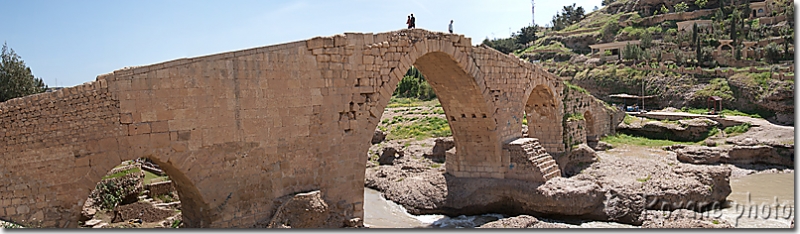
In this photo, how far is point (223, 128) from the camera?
849 cm

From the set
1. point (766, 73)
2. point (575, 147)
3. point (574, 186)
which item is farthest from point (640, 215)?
point (766, 73)

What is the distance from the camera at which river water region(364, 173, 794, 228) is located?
1325 cm

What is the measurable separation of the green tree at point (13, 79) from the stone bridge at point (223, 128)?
11882mm

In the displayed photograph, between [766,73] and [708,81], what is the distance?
276 cm

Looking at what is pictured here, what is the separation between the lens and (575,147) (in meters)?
18.5

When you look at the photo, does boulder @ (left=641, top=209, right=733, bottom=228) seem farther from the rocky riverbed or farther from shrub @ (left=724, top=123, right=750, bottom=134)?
shrub @ (left=724, top=123, right=750, bottom=134)

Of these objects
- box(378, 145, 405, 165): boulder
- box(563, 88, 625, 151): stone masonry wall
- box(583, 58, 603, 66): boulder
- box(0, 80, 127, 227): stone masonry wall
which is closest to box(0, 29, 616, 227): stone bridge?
box(0, 80, 127, 227): stone masonry wall

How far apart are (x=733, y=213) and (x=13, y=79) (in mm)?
20143

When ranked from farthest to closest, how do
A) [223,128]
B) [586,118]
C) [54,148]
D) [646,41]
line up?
1. [646,41]
2. [586,118]
3. [223,128]
4. [54,148]

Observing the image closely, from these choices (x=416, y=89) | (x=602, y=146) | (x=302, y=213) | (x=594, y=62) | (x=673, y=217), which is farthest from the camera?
(x=594, y=62)

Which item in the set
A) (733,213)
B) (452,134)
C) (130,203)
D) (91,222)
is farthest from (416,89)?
(91,222)

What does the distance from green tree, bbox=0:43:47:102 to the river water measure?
35.6 ft

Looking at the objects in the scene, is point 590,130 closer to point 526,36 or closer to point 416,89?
point 416,89

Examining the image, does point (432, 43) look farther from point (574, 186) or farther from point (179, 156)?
point (179, 156)
